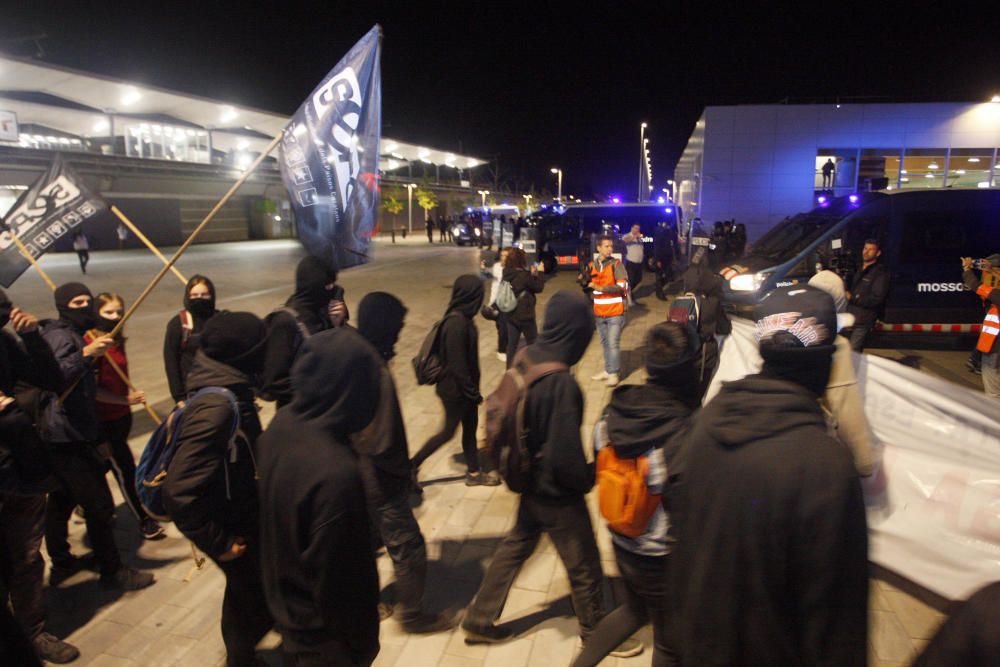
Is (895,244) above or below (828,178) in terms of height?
below

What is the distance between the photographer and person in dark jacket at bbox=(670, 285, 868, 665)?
1.51 m

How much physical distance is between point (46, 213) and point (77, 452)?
85.5 inches

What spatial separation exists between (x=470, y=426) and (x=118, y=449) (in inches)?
99.0

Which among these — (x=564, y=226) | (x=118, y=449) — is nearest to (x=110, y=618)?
(x=118, y=449)

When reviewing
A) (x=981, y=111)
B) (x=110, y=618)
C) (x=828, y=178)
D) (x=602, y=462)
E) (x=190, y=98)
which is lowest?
(x=110, y=618)

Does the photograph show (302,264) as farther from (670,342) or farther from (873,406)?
(873,406)

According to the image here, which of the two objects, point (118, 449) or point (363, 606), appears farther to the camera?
point (118, 449)

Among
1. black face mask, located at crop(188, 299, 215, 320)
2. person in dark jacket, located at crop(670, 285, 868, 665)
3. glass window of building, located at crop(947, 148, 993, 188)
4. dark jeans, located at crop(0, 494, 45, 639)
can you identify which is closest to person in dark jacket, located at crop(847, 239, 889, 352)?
person in dark jacket, located at crop(670, 285, 868, 665)

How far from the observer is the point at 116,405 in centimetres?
427

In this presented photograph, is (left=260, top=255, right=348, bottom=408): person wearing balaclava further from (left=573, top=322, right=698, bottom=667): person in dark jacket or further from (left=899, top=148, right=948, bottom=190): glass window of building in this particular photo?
(left=899, top=148, right=948, bottom=190): glass window of building

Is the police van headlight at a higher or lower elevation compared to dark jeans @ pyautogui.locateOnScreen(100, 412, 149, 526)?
higher

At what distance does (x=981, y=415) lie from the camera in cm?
306

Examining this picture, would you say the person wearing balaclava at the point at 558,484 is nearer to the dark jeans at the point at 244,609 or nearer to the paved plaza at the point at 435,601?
the paved plaza at the point at 435,601

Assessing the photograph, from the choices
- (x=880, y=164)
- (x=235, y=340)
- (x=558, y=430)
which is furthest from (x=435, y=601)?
(x=880, y=164)
